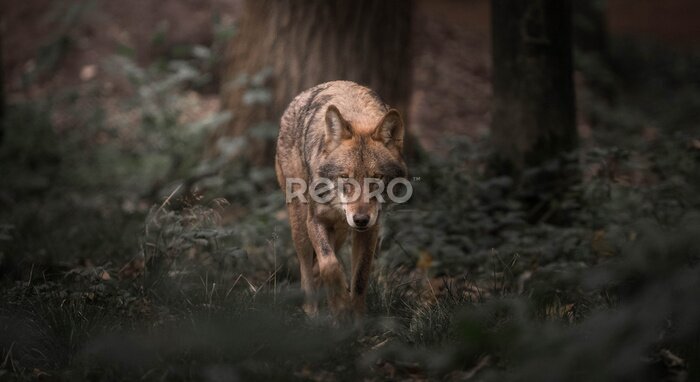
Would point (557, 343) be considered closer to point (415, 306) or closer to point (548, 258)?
point (415, 306)

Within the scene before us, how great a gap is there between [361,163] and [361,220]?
419mm

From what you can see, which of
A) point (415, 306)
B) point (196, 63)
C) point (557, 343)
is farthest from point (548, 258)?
point (196, 63)

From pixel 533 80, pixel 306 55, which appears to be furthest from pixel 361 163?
pixel 306 55

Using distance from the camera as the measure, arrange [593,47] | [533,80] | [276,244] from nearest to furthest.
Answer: [276,244] → [533,80] → [593,47]

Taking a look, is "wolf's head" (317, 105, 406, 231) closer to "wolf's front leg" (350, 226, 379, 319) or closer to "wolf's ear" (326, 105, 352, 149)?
"wolf's ear" (326, 105, 352, 149)

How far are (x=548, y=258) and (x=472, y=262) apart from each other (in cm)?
68

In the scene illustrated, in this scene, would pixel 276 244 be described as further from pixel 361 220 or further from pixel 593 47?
pixel 593 47

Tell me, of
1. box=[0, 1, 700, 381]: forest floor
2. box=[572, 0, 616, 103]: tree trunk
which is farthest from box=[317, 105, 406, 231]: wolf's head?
box=[572, 0, 616, 103]: tree trunk

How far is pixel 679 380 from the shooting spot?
3.90 meters

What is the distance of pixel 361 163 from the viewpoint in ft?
17.2

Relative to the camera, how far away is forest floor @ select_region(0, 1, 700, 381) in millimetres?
4082

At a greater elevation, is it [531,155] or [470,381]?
[531,155]

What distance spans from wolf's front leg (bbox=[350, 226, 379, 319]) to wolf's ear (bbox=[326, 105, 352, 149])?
0.70 meters

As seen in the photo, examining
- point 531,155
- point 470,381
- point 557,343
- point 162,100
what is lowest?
point 470,381
